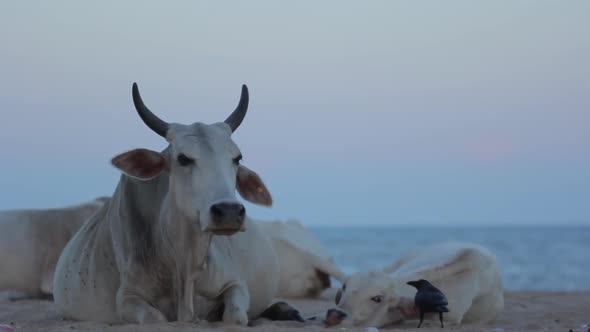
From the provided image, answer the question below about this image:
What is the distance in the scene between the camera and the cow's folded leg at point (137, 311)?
557cm

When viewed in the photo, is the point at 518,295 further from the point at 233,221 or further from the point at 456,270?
the point at 233,221

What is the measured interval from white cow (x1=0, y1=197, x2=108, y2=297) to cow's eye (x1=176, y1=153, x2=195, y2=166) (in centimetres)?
423

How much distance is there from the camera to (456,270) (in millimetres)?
6891

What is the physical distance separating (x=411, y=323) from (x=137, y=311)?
5.77 feet

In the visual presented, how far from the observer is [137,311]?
5629 millimetres

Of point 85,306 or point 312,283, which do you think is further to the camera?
point 312,283

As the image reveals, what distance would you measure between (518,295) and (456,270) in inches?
129

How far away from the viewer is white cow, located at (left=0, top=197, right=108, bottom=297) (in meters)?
9.41

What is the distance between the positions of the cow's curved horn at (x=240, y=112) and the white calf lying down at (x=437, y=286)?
123 cm

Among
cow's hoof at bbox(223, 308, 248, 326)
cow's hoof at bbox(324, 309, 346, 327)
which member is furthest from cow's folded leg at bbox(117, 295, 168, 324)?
cow's hoof at bbox(324, 309, 346, 327)

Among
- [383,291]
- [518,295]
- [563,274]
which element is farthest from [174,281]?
[563,274]

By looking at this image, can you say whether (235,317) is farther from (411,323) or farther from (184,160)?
(411,323)

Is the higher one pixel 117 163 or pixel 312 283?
pixel 117 163

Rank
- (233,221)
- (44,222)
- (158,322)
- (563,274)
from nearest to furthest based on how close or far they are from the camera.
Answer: (233,221)
(158,322)
(44,222)
(563,274)
